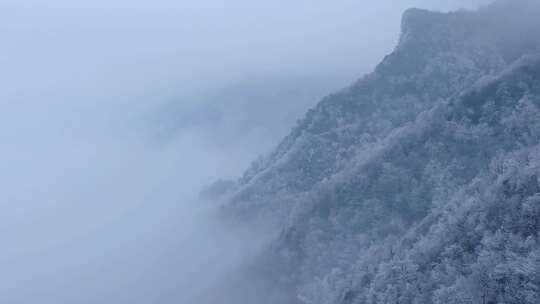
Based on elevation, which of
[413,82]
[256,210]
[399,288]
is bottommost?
[399,288]

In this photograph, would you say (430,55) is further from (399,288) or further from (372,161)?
(399,288)

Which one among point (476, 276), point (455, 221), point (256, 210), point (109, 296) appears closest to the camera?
point (476, 276)

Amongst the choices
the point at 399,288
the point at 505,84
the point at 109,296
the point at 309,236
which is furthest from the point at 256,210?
the point at 399,288

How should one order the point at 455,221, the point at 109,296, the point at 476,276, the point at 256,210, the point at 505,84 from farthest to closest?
the point at 109,296 → the point at 256,210 → the point at 505,84 → the point at 455,221 → the point at 476,276

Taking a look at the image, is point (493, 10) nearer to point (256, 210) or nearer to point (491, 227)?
point (256, 210)

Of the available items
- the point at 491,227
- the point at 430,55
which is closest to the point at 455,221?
the point at 491,227

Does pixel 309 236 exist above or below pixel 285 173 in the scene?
below

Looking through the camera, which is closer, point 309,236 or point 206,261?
point 309,236
